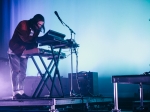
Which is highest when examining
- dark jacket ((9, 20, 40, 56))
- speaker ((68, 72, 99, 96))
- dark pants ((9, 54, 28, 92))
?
dark jacket ((9, 20, 40, 56))

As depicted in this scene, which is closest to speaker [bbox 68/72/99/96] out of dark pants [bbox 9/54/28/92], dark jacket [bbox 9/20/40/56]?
dark pants [bbox 9/54/28/92]

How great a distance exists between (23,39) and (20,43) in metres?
0.15

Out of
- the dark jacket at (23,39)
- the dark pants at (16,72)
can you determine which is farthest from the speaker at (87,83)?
the dark jacket at (23,39)

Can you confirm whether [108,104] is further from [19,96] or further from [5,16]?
[5,16]

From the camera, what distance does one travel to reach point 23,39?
10.8 feet

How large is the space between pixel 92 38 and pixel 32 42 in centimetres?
253

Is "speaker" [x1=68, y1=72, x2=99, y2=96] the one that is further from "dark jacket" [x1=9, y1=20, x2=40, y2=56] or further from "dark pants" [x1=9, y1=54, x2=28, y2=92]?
"dark jacket" [x1=9, y1=20, x2=40, y2=56]

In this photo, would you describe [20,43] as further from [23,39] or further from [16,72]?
[16,72]

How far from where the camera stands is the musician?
130 inches

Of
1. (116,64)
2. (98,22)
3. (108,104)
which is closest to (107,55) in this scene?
(116,64)

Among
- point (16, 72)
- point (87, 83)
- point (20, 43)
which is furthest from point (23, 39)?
point (87, 83)

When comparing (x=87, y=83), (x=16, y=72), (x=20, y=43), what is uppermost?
(x=20, y=43)

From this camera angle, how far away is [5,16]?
562 centimetres

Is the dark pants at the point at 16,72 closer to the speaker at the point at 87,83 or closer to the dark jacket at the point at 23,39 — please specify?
the dark jacket at the point at 23,39
